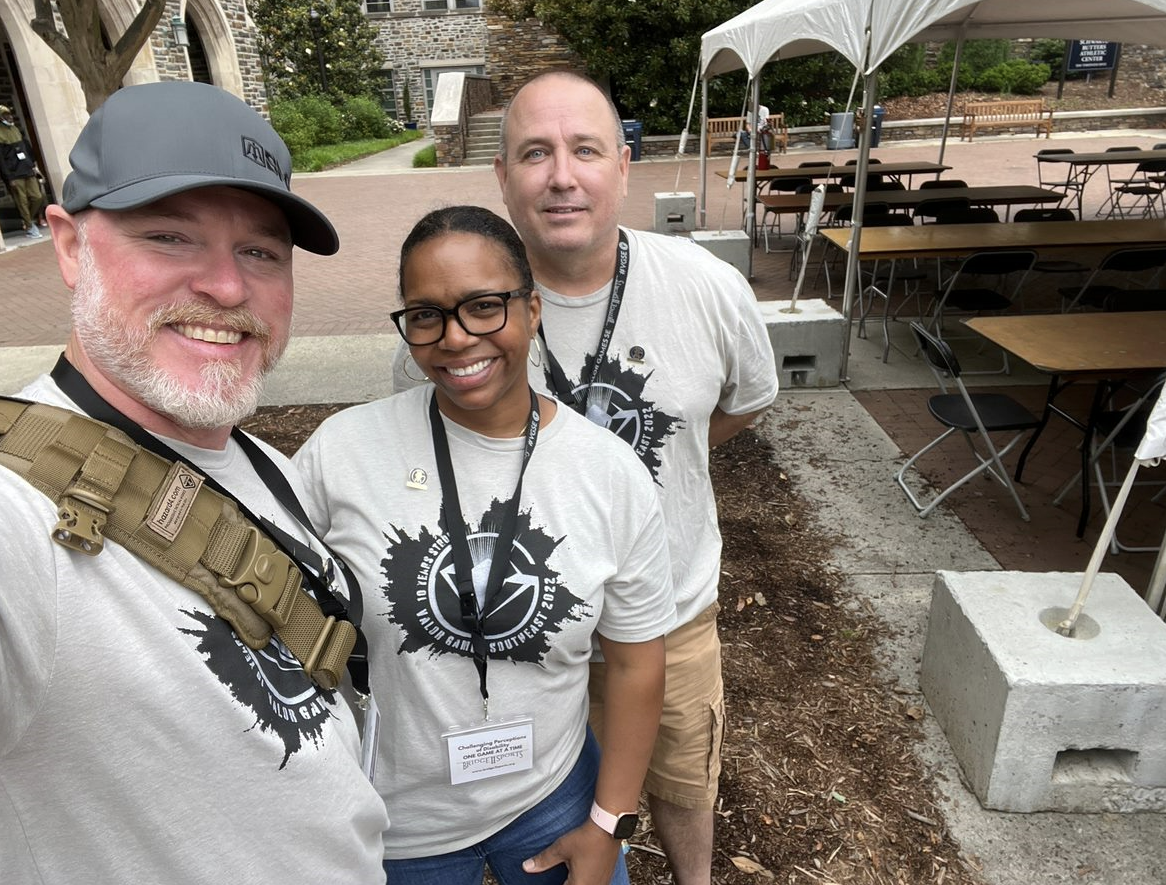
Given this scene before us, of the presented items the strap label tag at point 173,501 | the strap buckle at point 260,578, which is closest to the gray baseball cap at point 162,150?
the strap label tag at point 173,501

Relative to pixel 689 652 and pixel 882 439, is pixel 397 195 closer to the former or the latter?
pixel 882 439

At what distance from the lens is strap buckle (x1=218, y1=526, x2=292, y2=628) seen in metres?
0.92

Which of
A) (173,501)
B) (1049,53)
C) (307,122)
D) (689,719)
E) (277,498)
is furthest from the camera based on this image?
(1049,53)

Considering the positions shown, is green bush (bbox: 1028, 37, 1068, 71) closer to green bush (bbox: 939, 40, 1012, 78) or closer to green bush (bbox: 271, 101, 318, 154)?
green bush (bbox: 939, 40, 1012, 78)

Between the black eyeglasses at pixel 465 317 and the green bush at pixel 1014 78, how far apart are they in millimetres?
29643

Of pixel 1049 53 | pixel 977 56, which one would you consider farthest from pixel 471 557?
pixel 1049 53

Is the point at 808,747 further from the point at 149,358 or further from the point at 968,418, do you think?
the point at 149,358

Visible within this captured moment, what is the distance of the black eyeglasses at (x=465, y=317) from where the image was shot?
1.30 meters

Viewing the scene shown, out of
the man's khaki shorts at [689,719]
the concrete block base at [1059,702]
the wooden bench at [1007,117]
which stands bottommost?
the concrete block base at [1059,702]

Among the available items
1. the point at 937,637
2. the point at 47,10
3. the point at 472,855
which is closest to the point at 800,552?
the point at 937,637

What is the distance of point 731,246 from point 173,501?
8.25 metres

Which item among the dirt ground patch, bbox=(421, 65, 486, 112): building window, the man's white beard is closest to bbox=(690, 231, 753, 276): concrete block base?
the dirt ground patch

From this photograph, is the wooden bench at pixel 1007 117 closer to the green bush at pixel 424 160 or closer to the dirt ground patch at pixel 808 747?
the green bush at pixel 424 160

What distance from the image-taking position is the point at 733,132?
18406mm
